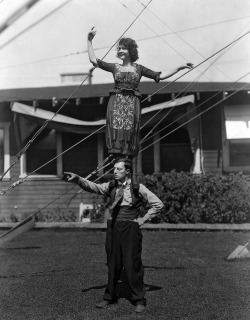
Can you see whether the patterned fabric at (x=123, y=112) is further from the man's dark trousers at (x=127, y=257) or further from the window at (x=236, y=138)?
the window at (x=236, y=138)

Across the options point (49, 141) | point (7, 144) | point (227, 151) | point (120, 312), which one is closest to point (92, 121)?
point (49, 141)

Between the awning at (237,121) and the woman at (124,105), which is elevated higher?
the awning at (237,121)

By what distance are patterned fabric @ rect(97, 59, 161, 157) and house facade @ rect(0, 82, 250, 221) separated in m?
7.11

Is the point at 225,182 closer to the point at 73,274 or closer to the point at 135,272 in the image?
the point at 73,274

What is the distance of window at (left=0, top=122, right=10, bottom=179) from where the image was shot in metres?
14.2

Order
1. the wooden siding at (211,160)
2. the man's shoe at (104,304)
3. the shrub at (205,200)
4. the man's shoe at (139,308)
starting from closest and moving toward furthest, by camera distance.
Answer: the man's shoe at (139,308), the man's shoe at (104,304), the shrub at (205,200), the wooden siding at (211,160)

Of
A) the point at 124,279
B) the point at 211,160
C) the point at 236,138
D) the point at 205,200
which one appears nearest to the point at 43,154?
the point at 211,160

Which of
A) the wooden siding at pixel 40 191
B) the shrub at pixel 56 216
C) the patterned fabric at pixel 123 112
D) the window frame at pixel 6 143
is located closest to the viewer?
the patterned fabric at pixel 123 112

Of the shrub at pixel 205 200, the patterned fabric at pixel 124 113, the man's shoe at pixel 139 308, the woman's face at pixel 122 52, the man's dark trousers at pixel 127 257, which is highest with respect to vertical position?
the woman's face at pixel 122 52

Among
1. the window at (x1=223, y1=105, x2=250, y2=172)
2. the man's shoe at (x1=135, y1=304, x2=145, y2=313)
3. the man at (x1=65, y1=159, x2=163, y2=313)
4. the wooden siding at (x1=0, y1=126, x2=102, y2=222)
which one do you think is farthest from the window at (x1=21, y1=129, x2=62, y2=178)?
the man's shoe at (x1=135, y1=304, x2=145, y2=313)

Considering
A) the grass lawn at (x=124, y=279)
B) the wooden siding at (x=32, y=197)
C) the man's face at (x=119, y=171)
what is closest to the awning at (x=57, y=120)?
the wooden siding at (x=32, y=197)

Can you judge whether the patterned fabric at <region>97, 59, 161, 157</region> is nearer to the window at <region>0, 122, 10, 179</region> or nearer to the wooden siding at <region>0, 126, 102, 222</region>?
the wooden siding at <region>0, 126, 102, 222</region>

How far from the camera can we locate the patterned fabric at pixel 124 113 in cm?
541

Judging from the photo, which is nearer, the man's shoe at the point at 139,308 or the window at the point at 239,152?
the man's shoe at the point at 139,308
